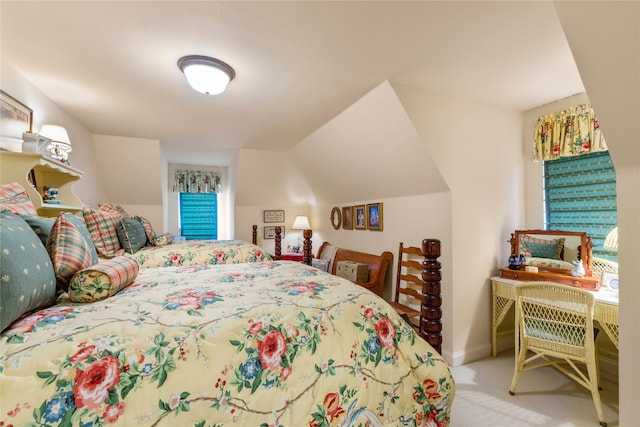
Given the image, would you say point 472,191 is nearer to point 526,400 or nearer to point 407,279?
point 407,279

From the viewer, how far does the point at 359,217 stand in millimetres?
3756

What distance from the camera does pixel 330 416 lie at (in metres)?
0.93

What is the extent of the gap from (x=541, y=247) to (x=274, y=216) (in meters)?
3.92

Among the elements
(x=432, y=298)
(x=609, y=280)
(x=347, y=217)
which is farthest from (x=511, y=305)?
(x=347, y=217)

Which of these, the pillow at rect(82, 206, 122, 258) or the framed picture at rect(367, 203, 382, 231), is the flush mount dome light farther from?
the framed picture at rect(367, 203, 382, 231)

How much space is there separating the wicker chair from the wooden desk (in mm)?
153

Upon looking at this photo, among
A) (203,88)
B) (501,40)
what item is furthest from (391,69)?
(203,88)

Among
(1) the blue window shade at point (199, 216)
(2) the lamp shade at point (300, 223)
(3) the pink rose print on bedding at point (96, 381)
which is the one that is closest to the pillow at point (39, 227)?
(3) the pink rose print on bedding at point (96, 381)

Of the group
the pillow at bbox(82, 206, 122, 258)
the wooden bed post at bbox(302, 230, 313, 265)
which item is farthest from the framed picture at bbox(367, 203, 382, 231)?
the pillow at bbox(82, 206, 122, 258)

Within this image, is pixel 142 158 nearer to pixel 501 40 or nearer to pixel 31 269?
pixel 31 269

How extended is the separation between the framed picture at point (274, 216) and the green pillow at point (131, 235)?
231cm

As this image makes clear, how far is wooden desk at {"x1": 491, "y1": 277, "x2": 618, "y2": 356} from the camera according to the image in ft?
6.07

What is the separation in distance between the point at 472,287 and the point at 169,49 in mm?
3004

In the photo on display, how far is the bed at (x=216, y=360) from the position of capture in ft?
2.32
